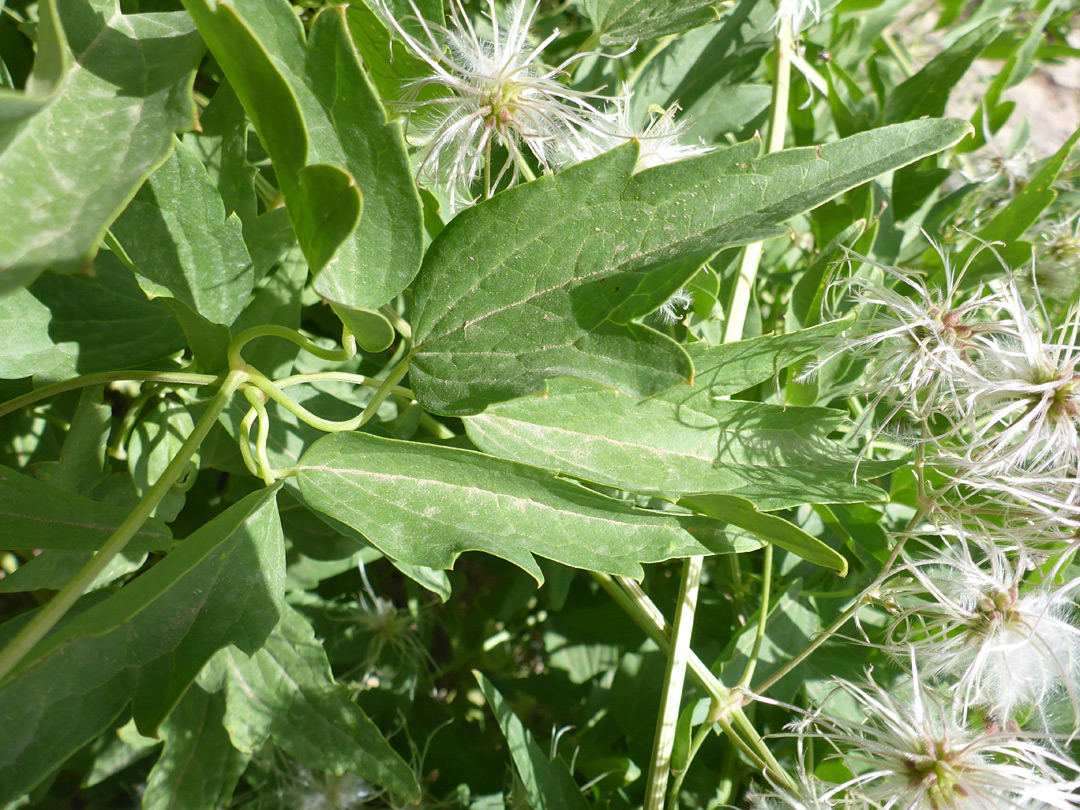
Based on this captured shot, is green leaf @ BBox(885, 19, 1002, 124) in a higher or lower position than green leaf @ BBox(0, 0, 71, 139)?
higher

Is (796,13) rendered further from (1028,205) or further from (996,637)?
(996,637)

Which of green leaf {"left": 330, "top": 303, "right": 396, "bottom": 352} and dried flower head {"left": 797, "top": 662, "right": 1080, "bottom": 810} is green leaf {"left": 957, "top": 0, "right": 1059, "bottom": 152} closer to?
dried flower head {"left": 797, "top": 662, "right": 1080, "bottom": 810}

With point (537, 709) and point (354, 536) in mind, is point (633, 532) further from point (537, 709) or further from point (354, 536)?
point (537, 709)

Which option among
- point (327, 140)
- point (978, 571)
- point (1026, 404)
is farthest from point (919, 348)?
point (327, 140)

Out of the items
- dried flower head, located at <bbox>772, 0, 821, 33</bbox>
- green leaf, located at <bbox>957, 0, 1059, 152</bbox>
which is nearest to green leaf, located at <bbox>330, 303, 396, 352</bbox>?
dried flower head, located at <bbox>772, 0, 821, 33</bbox>

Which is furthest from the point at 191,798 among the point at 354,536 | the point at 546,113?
the point at 546,113

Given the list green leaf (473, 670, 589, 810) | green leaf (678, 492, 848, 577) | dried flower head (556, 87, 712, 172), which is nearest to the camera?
green leaf (678, 492, 848, 577)

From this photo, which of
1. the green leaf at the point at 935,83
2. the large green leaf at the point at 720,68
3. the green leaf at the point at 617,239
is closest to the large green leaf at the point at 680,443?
the green leaf at the point at 617,239
